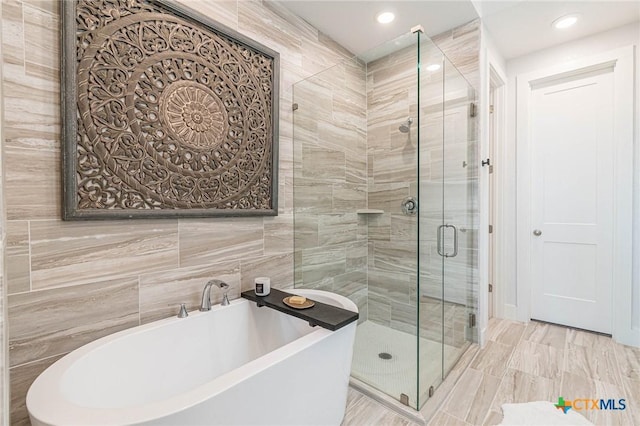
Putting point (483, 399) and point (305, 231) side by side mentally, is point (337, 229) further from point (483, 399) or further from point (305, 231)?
point (483, 399)

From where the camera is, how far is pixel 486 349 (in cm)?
246

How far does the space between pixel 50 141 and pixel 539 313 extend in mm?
3928

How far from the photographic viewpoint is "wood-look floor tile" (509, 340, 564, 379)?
2.12 metres

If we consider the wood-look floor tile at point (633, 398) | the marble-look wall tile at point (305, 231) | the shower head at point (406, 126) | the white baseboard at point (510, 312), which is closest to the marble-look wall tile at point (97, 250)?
the marble-look wall tile at point (305, 231)

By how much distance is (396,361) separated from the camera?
2000 mm

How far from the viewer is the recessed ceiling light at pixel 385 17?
229 cm

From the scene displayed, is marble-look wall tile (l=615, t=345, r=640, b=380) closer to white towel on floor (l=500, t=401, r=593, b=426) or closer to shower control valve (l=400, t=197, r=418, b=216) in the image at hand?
white towel on floor (l=500, t=401, r=593, b=426)

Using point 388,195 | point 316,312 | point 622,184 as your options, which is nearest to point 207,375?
point 316,312

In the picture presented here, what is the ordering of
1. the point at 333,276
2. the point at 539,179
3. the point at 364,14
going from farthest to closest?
the point at 539,179
the point at 333,276
the point at 364,14

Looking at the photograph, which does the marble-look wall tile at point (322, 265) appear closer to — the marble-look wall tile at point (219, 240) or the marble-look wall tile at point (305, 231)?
the marble-look wall tile at point (305, 231)

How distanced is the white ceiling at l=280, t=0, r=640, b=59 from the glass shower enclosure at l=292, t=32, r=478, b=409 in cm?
30

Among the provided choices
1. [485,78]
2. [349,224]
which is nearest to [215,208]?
[349,224]

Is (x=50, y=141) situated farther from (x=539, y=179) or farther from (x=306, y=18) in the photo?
(x=539, y=179)

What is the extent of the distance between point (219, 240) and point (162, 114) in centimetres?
76
